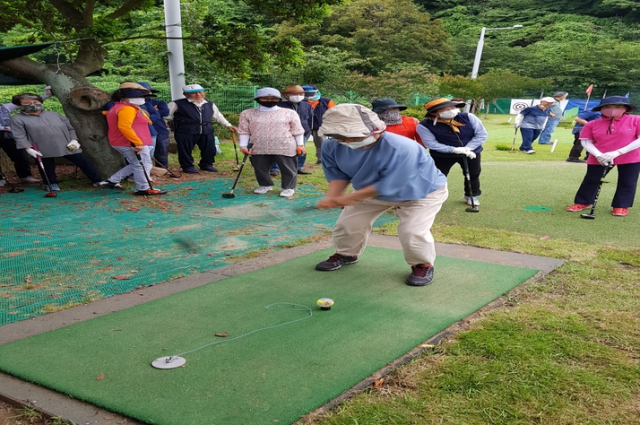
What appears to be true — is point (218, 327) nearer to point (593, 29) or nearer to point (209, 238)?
point (209, 238)

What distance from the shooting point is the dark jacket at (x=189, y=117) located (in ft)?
34.2

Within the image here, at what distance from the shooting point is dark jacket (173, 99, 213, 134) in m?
10.4

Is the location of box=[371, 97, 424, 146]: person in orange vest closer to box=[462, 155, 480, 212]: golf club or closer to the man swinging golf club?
box=[462, 155, 480, 212]: golf club

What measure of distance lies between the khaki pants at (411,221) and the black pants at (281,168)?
3986mm

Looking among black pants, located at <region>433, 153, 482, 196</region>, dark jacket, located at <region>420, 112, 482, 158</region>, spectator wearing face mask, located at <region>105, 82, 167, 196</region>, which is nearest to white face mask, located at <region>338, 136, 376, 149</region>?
A: dark jacket, located at <region>420, 112, 482, 158</region>

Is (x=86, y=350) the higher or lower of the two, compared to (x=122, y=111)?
lower

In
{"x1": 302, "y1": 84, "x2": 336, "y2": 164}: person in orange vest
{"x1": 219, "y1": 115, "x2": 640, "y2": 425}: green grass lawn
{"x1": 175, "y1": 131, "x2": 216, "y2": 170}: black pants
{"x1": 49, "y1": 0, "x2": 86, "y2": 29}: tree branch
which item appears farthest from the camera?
{"x1": 302, "y1": 84, "x2": 336, "y2": 164}: person in orange vest

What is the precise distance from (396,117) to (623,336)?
416 cm

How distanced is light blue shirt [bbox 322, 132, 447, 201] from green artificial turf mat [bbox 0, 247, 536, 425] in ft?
2.82

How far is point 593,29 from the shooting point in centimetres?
5031

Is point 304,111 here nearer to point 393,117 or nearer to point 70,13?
point 393,117

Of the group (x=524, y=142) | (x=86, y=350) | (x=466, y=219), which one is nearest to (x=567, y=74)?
(x=524, y=142)

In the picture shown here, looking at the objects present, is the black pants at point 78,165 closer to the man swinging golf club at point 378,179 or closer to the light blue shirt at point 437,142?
the light blue shirt at point 437,142

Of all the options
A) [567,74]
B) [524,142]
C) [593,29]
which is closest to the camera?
[524,142]
